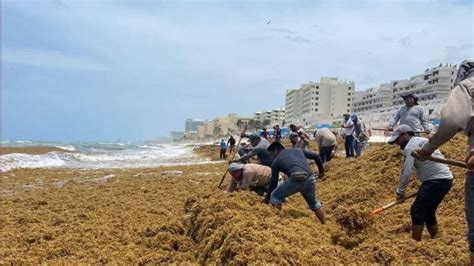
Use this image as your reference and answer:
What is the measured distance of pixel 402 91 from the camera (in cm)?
9462

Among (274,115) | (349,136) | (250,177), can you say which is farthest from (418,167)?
(274,115)

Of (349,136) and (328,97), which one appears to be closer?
(349,136)

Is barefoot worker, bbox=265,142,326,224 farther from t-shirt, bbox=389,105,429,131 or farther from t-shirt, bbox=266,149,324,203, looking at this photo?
t-shirt, bbox=389,105,429,131

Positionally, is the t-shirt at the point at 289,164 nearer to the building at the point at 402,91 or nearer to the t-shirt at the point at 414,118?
the t-shirt at the point at 414,118

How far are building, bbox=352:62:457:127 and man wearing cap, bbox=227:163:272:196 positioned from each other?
59669 mm

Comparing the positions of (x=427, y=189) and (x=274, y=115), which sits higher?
(x=274, y=115)

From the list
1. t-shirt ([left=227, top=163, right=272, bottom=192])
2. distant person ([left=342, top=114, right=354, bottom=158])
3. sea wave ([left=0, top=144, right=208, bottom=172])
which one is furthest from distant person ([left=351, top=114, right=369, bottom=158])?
sea wave ([left=0, top=144, right=208, bottom=172])

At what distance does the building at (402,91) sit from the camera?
79562 mm

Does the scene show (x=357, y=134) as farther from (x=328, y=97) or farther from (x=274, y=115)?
(x=274, y=115)

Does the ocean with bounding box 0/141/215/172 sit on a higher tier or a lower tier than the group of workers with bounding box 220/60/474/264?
lower

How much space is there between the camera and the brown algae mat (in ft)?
14.1

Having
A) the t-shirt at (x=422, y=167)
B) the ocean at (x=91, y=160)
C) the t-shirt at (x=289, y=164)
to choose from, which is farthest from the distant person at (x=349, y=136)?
the ocean at (x=91, y=160)

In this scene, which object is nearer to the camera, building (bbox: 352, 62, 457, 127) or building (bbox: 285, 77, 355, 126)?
building (bbox: 352, 62, 457, 127)

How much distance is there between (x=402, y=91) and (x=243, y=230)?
98.0 m
